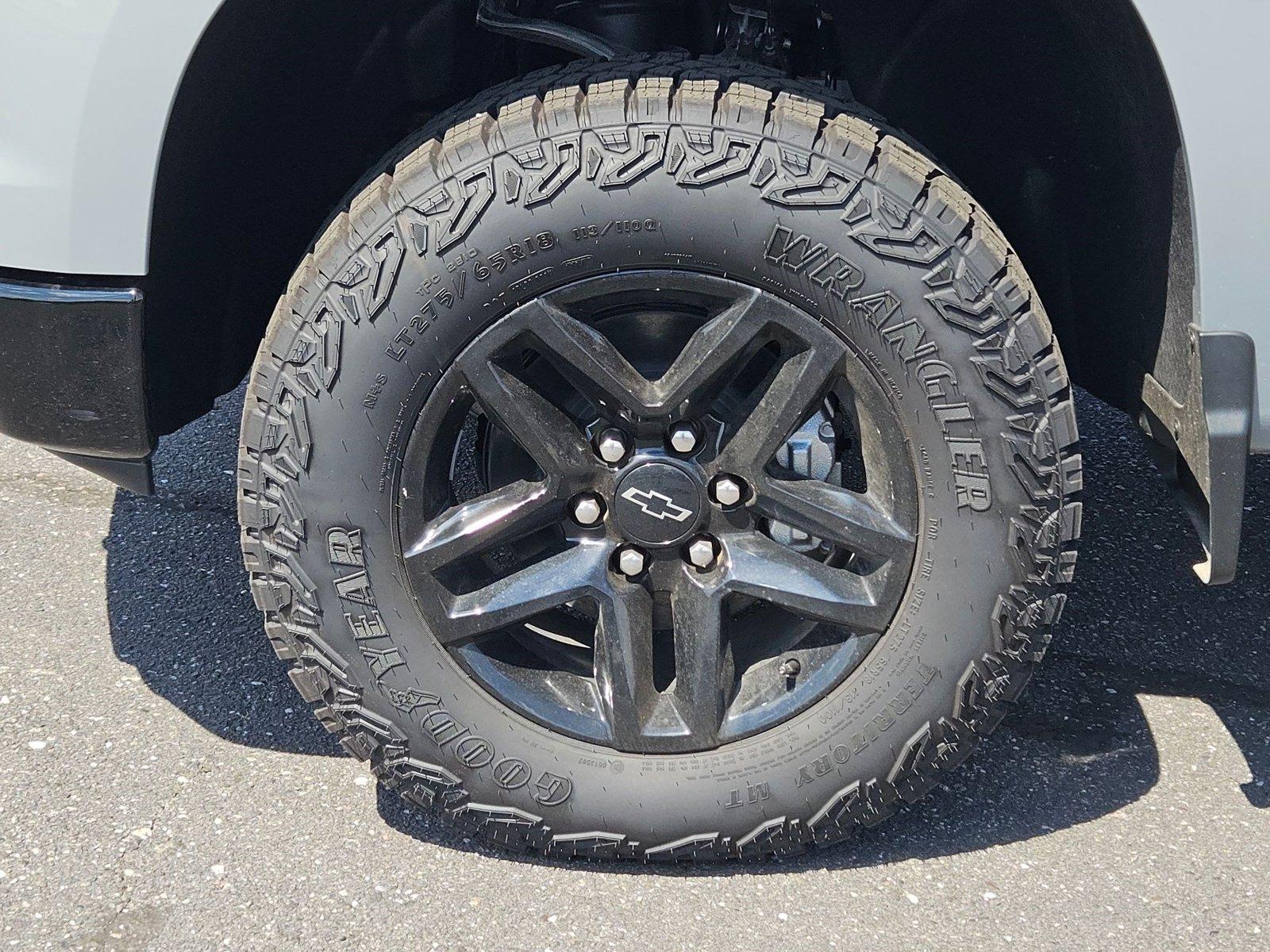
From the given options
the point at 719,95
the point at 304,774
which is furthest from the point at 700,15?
the point at 304,774

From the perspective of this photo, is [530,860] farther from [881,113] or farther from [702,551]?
[881,113]

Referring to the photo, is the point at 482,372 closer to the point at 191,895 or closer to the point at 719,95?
the point at 719,95

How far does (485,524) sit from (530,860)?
60cm

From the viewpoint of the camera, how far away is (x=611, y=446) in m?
1.91

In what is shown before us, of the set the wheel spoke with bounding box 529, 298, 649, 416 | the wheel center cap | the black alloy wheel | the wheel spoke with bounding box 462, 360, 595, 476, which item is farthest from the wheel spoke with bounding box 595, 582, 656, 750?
the wheel spoke with bounding box 529, 298, 649, 416

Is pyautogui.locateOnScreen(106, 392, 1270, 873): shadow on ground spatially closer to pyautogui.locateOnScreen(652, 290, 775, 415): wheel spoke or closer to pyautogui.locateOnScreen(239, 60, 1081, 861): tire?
pyautogui.locateOnScreen(239, 60, 1081, 861): tire

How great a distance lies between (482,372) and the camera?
1.85m

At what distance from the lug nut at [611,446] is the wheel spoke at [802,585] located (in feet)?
0.75

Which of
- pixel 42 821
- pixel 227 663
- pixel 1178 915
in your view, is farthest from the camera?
pixel 227 663

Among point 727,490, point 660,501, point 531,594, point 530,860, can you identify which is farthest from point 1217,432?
point 530,860

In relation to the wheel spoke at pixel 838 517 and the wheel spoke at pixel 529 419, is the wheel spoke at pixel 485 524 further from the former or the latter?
the wheel spoke at pixel 838 517

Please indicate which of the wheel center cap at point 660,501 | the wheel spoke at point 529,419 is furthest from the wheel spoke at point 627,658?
the wheel spoke at point 529,419

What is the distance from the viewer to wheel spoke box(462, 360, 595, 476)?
1.86 metres

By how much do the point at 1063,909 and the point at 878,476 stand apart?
77cm
